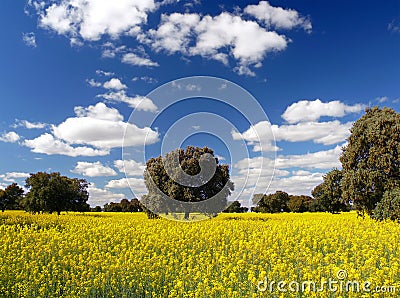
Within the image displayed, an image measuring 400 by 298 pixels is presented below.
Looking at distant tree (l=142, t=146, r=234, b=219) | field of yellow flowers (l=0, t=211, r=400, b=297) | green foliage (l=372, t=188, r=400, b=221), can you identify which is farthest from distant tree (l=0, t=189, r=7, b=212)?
green foliage (l=372, t=188, r=400, b=221)

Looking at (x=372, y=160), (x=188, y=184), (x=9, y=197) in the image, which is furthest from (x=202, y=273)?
(x=9, y=197)

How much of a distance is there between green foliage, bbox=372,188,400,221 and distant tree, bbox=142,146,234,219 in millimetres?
12988

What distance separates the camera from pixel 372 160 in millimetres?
22234

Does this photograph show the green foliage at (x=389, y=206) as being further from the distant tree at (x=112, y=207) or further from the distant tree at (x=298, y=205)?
the distant tree at (x=112, y=207)

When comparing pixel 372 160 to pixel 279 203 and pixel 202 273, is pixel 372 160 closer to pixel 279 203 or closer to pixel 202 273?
pixel 202 273

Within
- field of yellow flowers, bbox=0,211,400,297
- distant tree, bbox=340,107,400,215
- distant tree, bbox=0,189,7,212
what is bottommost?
field of yellow flowers, bbox=0,211,400,297

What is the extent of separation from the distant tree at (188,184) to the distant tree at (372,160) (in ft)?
37.0

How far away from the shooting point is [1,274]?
29.0 feet

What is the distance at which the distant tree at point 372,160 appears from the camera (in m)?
21.7

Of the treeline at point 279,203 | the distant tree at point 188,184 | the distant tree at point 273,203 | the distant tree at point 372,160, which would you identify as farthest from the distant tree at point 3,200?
the distant tree at point 372,160

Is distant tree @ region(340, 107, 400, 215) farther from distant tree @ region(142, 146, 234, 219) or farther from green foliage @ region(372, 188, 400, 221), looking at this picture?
distant tree @ region(142, 146, 234, 219)

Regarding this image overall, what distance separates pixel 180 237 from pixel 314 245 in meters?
4.80

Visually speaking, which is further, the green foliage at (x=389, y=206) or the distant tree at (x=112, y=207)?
the distant tree at (x=112, y=207)

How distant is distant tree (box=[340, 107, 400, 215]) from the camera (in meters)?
21.7
